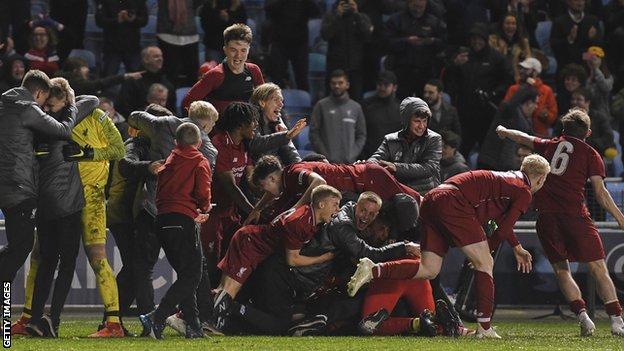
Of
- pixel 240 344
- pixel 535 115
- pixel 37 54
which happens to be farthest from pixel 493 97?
pixel 240 344

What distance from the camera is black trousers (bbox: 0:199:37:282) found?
11633mm

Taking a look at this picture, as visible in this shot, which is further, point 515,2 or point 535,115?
point 515,2

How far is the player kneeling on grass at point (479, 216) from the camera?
12.2m

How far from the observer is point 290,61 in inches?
768

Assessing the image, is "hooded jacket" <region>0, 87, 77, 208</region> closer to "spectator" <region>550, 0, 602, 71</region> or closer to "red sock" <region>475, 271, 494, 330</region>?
"red sock" <region>475, 271, 494, 330</region>

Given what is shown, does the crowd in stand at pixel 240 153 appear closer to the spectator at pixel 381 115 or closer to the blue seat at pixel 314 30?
the spectator at pixel 381 115

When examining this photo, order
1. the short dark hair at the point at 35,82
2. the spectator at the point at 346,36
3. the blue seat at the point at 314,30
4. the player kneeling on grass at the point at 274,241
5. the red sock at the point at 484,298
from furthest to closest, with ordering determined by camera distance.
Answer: the blue seat at the point at 314,30
the spectator at the point at 346,36
the player kneeling on grass at the point at 274,241
the red sock at the point at 484,298
the short dark hair at the point at 35,82

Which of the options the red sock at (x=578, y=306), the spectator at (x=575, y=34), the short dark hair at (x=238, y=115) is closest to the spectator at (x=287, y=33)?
the spectator at (x=575, y=34)

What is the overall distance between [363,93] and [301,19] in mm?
1276

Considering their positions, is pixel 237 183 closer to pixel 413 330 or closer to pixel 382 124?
pixel 413 330

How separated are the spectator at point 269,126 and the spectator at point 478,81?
17.1ft

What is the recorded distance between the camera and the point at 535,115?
725 inches

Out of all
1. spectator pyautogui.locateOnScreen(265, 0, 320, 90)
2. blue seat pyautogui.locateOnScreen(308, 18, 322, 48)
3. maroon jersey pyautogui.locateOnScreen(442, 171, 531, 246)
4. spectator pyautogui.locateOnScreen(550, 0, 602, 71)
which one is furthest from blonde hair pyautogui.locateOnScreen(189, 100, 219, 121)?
spectator pyautogui.locateOnScreen(550, 0, 602, 71)

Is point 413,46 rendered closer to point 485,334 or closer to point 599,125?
point 599,125
